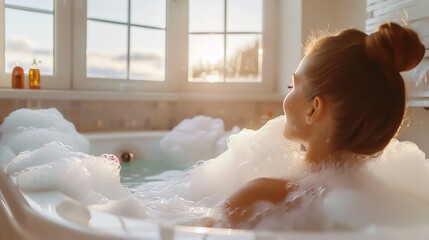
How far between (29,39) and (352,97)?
2.00 m

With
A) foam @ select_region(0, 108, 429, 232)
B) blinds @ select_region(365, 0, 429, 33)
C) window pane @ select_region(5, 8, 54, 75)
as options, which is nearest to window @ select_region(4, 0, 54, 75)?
window pane @ select_region(5, 8, 54, 75)

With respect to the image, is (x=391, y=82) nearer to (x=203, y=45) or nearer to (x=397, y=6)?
(x=397, y=6)

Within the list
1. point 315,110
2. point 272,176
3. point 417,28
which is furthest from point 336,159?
point 417,28

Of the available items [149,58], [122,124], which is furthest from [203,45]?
[122,124]

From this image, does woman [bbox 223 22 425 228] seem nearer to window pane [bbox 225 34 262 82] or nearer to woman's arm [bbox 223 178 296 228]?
woman's arm [bbox 223 178 296 228]

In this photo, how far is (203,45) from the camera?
9.20ft

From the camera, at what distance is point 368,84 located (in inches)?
33.2

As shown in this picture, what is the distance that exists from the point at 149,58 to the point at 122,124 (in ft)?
1.59

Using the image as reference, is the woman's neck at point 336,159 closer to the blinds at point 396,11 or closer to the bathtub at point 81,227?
the bathtub at point 81,227

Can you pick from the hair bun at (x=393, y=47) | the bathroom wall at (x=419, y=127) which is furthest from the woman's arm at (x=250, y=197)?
the bathroom wall at (x=419, y=127)

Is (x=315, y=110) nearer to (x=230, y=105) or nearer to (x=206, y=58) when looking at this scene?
(x=230, y=105)

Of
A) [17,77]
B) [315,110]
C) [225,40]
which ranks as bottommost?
[315,110]

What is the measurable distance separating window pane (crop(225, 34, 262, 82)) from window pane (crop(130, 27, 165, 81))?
434 millimetres

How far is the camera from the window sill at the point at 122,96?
215cm
